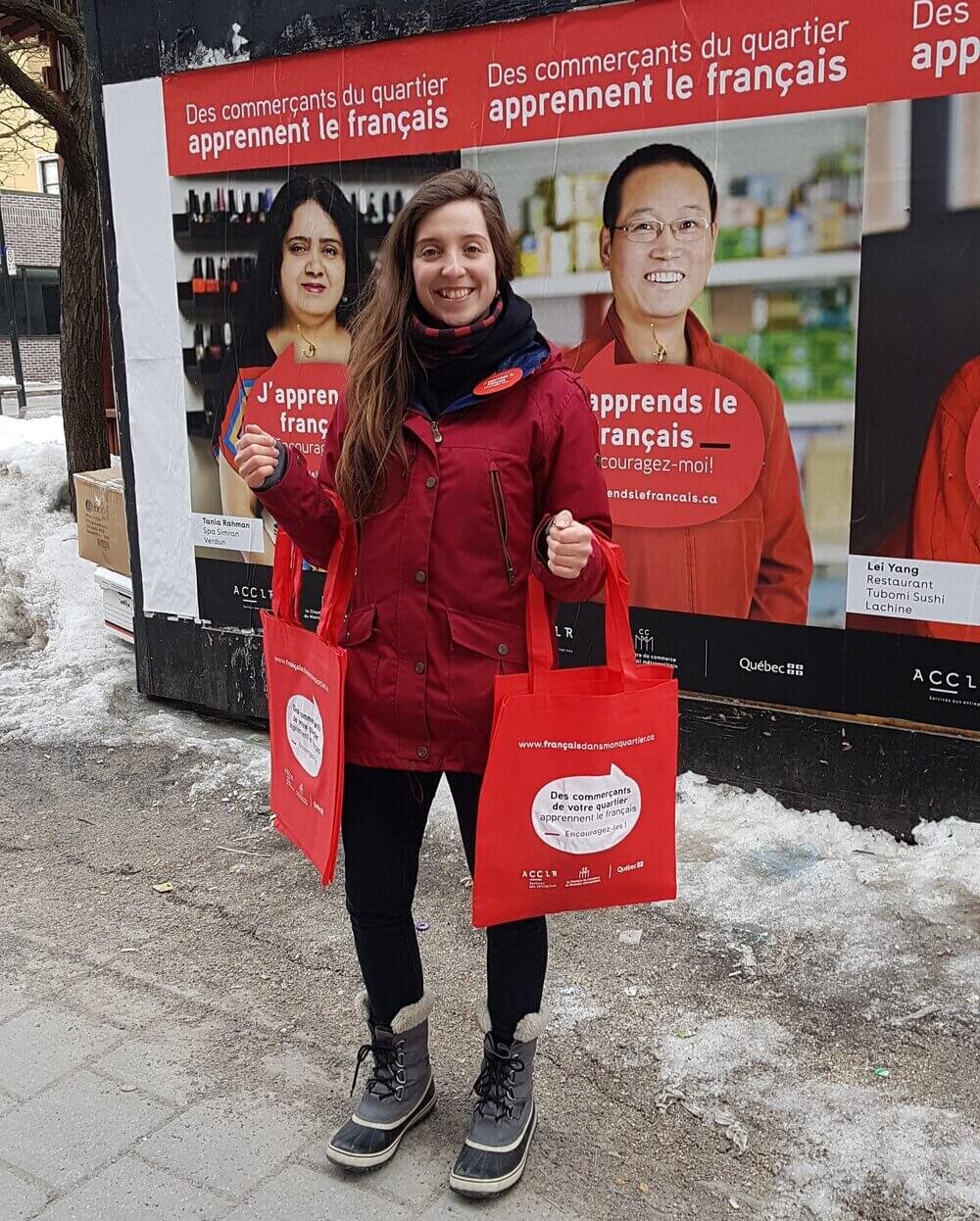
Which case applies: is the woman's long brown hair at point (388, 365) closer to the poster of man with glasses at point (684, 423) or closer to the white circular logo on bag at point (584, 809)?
the white circular logo on bag at point (584, 809)

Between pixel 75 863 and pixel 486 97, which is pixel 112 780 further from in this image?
pixel 486 97

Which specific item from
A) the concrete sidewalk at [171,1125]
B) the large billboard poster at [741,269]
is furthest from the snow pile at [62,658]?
the large billboard poster at [741,269]

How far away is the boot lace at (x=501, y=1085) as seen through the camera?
2.67m

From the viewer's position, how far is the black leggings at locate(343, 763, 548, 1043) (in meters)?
2.58

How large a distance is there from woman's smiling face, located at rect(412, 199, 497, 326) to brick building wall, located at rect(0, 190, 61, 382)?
31.0 meters

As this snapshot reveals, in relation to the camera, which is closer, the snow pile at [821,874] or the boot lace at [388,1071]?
the boot lace at [388,1071]

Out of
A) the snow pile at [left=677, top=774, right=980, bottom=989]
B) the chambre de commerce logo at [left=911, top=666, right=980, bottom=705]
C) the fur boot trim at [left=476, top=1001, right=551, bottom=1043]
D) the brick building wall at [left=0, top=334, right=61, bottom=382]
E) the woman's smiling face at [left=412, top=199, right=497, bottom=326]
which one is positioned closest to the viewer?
the woman's smiling face at [left=412, top=199, right=497, bottom=326]

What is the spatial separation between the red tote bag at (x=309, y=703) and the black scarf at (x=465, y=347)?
33cm

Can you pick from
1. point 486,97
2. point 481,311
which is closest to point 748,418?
point 486,97

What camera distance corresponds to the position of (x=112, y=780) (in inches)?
203

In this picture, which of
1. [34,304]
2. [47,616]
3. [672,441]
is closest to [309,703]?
[672,441]

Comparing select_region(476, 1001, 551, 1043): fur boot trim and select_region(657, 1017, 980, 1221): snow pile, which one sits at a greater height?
select_region(476, 1001, 551, 1043): fur boot trim

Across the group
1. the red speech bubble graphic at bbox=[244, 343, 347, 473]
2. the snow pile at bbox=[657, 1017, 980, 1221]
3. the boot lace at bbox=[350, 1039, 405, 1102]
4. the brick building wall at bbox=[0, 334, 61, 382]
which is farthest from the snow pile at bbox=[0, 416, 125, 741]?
the brick building wall at bbox=[0, 334, 61, 382]

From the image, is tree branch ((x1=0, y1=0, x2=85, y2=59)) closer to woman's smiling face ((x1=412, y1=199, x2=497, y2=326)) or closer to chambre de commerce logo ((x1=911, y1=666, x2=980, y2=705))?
woman's smiling face ((x1=412, y1=199, x2=497, y2=326))
